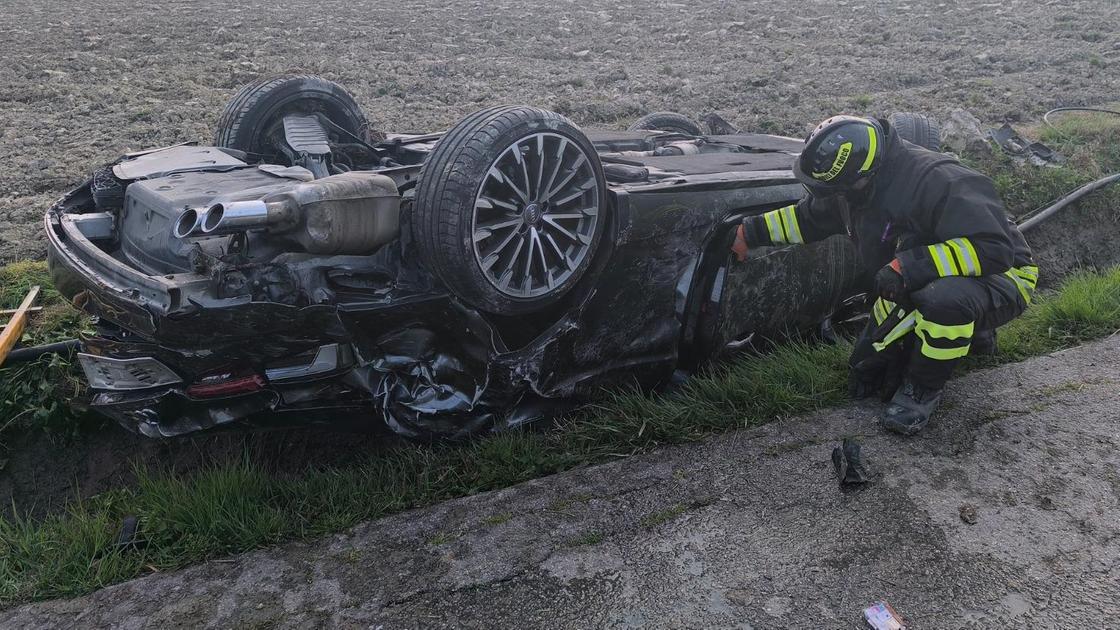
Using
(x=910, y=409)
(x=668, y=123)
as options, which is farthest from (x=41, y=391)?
(x=668, y=123)

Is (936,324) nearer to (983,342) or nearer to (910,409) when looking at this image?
(910,409)

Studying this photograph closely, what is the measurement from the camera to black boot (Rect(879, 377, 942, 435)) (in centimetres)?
349

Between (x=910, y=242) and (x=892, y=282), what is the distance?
291 millimetres

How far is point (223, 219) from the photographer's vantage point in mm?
2506

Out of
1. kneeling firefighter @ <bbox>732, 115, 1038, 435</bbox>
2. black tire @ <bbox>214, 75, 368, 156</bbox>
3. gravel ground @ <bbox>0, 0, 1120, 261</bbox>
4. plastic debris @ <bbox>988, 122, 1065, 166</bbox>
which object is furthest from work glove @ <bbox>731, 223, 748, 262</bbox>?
gravel ground @ <bbox>0, 0, 1120, 261</bbox>

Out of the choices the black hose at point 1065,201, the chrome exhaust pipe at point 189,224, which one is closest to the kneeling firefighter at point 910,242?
the chrome exhaust pipe at point 189,224

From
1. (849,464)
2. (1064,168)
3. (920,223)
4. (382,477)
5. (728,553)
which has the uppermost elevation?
(920,223)

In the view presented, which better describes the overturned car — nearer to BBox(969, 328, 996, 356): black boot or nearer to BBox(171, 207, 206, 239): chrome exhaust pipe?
BBox(171, 207, 206, 239): chrome exhaust pipe

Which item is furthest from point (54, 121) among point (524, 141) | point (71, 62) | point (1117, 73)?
point (1117, 73)

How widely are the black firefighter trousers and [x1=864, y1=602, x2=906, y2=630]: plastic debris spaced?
47.6 inches

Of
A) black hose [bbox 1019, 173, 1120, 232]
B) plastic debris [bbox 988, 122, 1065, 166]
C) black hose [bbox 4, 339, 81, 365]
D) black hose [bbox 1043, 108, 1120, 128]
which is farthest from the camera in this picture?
black hose [bbox 1043, 108, 1120, 128]

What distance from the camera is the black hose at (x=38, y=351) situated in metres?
4.23

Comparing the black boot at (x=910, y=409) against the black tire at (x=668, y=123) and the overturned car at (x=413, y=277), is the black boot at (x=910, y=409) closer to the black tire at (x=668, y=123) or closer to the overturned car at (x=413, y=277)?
the overturned car at (x=413, y=277)

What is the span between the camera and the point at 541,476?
3436mm
